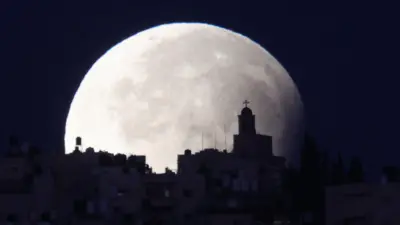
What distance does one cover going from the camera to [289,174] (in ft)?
280

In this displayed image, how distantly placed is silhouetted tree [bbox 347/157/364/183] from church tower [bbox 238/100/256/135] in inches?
222

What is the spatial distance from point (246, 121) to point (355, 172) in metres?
7.52

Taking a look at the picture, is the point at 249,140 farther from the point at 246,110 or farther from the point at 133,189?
the point at 133,189

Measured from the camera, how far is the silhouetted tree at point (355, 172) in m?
83.1

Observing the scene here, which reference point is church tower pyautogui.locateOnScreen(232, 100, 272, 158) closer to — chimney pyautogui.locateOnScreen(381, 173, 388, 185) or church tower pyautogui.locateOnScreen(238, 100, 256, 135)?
church tower pyautogui.locateOnScreen(238, 100, 256, 135)

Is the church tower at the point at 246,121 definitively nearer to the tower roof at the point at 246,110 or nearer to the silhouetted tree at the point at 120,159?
the tower roof at the point at 246,110

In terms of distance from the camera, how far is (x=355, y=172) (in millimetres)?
84125

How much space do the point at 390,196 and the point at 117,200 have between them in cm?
930

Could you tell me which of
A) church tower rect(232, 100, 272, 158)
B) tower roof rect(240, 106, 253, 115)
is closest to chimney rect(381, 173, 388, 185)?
church tower rect(232, 100, 272, 158)

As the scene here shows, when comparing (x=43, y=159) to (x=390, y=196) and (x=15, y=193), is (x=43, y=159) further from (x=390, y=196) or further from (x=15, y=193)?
(x=390, y=196)

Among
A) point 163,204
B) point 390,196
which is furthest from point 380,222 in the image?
A: point 163,204

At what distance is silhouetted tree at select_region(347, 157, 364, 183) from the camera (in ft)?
273

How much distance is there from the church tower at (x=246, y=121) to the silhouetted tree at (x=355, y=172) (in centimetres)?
563

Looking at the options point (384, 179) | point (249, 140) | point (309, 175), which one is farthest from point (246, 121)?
point (384, 179)
